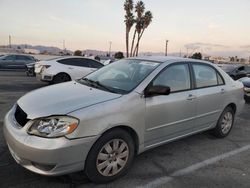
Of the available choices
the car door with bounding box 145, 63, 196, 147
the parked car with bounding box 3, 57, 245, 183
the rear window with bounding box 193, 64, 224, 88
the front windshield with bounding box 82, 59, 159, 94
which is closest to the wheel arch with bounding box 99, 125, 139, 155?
the parked car with bounding box 3, 57, 245, 183

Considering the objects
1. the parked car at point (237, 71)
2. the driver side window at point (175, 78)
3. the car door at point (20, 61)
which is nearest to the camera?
the driver side window at point (175, 78)

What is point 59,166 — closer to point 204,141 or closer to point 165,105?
point 165,105

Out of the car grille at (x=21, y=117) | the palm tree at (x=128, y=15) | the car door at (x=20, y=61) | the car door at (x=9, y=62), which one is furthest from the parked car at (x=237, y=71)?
the palm tree at (x=128, y=15)

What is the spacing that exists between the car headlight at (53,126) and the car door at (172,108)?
45.0 inches

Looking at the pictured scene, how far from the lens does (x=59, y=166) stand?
9.87 feet

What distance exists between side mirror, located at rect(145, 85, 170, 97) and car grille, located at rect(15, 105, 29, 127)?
1587 mm

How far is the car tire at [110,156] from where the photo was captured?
10.6 feet

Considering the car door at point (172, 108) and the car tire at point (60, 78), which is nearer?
the car door at point (172, 108)

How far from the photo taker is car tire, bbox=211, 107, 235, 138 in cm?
533

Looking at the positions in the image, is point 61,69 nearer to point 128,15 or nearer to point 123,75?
point 123,75

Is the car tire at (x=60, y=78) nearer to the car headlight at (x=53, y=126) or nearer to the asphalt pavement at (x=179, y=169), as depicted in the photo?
the asphalt pavement at (x=179, y=169)

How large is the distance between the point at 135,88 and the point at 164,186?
1.31 metres

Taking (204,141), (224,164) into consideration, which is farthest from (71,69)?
(224,164)

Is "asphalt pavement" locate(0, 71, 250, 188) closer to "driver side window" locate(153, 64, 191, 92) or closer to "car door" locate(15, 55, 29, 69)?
"driver side window" locate(153, 64, 191, 92)
